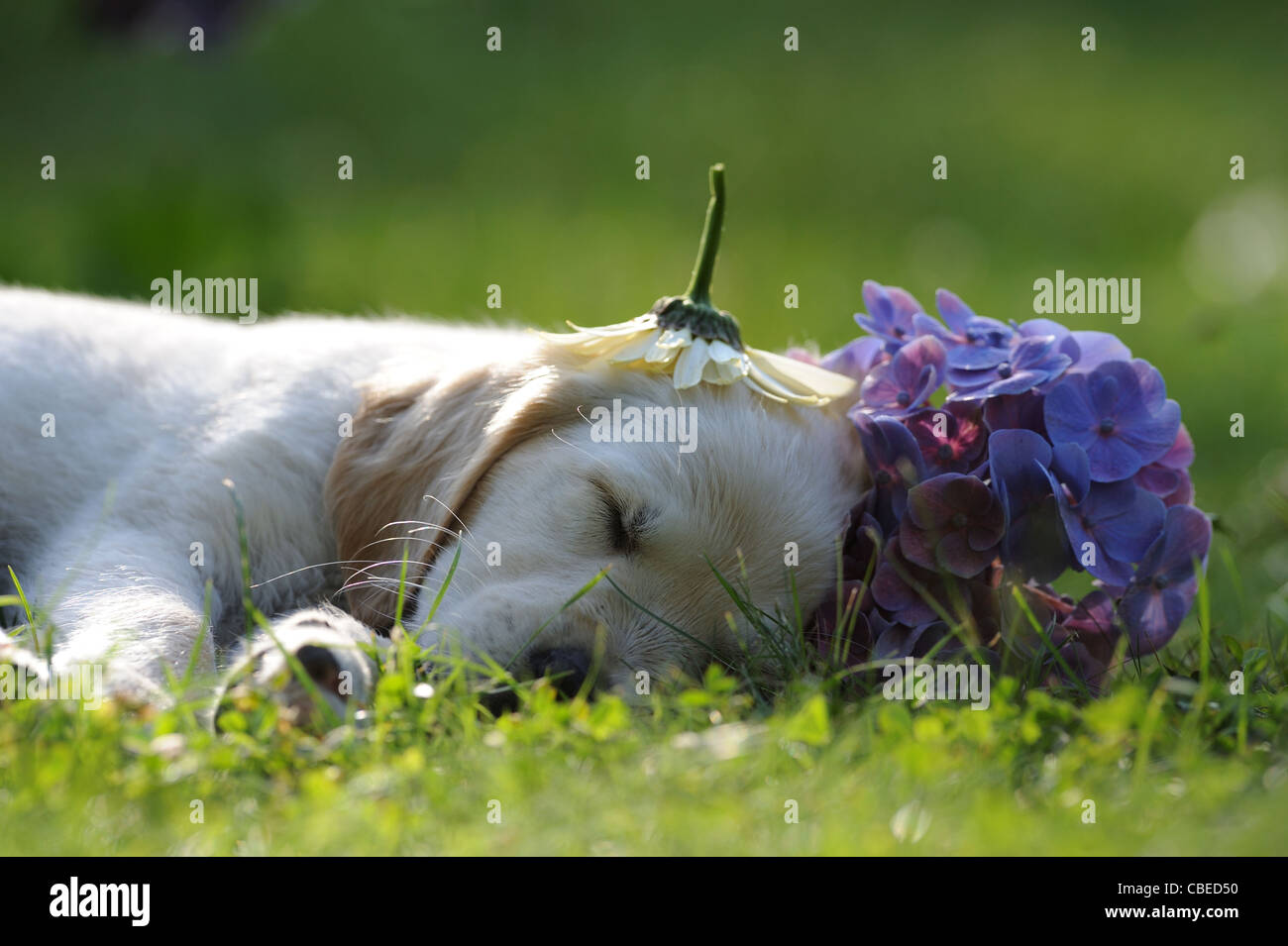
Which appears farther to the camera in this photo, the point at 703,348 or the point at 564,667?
the point at 703,348

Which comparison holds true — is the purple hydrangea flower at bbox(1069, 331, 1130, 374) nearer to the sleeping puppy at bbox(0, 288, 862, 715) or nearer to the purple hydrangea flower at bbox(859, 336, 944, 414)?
the purple hydrangea flower at bbox(859, 336, 944, 414)

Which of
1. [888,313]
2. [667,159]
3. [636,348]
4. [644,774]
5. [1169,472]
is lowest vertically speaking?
[644,774]

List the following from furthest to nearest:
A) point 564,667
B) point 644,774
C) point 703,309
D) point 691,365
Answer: point 703,309 < point 691,365 < point 564,667 < point 644,774

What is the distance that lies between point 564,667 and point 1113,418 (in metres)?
1.44

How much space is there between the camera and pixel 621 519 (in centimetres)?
326

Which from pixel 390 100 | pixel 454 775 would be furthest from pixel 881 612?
pixel 390 100

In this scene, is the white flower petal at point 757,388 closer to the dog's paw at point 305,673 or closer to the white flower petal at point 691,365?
the white flower petal at point 691,365

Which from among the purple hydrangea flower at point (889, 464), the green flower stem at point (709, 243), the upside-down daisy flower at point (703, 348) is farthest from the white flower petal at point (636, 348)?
the purple hydrangea flower at point (889, 464)

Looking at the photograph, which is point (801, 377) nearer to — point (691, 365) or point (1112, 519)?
point (691, 365)

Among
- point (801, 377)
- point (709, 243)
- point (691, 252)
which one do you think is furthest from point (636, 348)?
point (691, 252)

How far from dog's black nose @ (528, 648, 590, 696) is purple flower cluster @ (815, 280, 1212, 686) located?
0.58 m

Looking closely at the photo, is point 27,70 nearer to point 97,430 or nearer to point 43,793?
point 97,430

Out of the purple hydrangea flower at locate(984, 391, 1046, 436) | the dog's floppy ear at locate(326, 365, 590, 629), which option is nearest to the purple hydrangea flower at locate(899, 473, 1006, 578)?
the purple hydrangea flower at locate(984, 391, 1046, 436)

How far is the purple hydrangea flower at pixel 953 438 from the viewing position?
10.7ft
